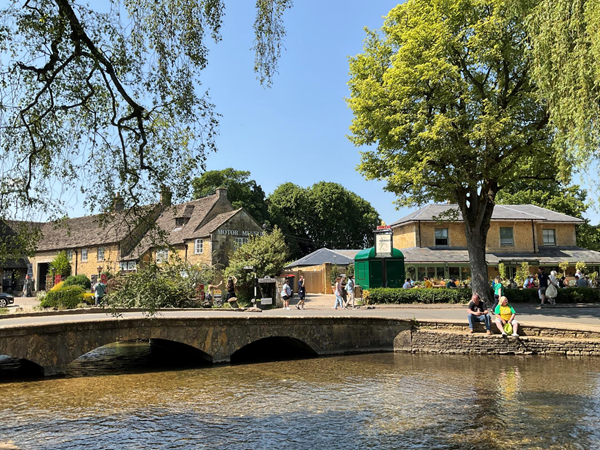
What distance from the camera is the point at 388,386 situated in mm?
12156

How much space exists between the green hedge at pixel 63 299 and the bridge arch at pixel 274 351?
942 cm

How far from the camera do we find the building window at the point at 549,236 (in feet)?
130

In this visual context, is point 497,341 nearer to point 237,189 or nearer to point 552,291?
point 552,291

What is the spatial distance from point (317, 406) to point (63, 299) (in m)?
17.0

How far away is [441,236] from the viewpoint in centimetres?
3844

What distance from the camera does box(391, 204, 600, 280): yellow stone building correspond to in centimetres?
3606

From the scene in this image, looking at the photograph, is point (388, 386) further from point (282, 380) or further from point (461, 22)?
point (461, 22)

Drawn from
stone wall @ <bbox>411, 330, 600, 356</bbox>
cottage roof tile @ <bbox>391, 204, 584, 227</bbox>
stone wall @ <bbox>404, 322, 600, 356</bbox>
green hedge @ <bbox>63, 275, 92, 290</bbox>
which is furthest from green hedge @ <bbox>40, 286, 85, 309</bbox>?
cottage roof tile @ <bbox>391, 204, 584, 227</bbox>

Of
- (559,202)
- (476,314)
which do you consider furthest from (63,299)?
(559,202)

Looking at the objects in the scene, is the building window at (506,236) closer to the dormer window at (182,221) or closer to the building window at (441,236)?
the building window at (441,236)

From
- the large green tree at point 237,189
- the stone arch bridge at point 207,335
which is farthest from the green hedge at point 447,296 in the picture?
the large green tree at point 237,189

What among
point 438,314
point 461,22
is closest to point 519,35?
point 461,22

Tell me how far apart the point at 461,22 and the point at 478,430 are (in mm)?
18070

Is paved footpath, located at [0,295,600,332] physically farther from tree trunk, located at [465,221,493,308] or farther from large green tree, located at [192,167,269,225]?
large green tree, located at [192,167,269,225]
